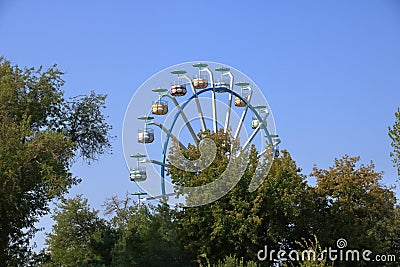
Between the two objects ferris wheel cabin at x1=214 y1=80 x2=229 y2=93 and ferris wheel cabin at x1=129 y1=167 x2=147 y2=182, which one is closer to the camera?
ferris wheel cabin at x1=129 y1=167 x2=147 y2=182

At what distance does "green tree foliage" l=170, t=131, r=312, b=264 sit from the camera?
27.5 metres

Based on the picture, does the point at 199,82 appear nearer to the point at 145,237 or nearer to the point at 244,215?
the point at 244,215

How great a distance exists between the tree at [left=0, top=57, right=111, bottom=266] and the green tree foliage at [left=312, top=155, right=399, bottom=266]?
1134 cm

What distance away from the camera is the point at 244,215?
28.2 metres

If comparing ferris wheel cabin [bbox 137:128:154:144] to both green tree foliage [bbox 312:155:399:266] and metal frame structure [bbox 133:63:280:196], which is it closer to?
metal frame structure [bbox 133:63:280:196]

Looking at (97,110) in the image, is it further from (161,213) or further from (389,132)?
(389,132)

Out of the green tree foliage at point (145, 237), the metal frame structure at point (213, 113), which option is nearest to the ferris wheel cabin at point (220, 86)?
the metal frame structure at point (213, 113)

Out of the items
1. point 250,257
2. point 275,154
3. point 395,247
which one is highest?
point 275,154

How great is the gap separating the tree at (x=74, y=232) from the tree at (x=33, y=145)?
1555 millimetres

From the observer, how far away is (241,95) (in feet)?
108

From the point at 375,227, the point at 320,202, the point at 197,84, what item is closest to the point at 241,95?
the point at 197,84

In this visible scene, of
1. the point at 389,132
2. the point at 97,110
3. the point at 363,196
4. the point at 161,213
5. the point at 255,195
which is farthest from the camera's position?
the point at 363,196

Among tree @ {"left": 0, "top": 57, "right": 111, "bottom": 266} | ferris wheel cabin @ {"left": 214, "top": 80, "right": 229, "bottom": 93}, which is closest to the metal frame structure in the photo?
ferris wheel cabin @ {"left": 214, "top": 80, "right": 229, "bottom": 93}

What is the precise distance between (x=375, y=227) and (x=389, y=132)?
6.78 m
